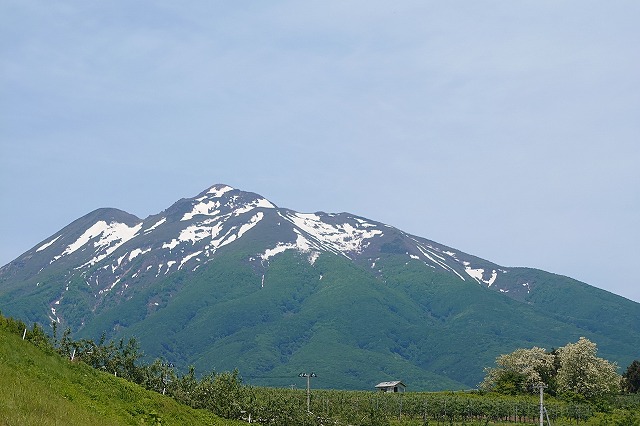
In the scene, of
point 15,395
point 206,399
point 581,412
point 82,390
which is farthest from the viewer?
point 581,412

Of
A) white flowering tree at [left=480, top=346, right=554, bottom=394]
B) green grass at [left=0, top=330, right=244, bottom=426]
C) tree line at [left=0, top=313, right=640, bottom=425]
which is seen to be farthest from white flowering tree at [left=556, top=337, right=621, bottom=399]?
green grass at [left=0, top=330, right=244, bottom=426]

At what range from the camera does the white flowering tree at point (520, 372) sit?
114 m

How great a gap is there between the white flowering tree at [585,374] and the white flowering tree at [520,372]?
4.14 m

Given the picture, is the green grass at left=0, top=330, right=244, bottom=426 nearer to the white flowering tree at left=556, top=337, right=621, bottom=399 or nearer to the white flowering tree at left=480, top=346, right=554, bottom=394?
the white flowering tree at left=556, top=337, right=621, bottom=399

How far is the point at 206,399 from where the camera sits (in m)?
55.0

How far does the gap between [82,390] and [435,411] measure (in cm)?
6781

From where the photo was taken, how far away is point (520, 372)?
116m

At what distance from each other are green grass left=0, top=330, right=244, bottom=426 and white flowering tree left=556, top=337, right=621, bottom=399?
77576 mm

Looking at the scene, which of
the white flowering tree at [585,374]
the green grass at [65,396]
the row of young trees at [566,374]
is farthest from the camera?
the row of young trees at [566,374]

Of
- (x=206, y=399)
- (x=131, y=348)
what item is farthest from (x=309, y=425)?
(x=131, y=348)

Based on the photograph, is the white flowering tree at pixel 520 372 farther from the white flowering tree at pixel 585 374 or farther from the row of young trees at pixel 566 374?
the white flowering tree at pixel 585 374

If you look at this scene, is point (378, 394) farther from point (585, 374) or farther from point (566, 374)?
point (585, 374)

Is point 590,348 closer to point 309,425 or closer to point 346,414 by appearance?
point 346,414

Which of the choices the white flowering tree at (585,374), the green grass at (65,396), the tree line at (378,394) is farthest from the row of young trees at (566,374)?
the green grass at (65,396)
